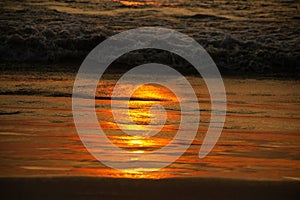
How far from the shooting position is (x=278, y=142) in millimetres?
7547

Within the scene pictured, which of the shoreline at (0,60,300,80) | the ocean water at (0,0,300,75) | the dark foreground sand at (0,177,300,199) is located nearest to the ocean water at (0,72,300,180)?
the dark foreground sand at (0,177,300,199)

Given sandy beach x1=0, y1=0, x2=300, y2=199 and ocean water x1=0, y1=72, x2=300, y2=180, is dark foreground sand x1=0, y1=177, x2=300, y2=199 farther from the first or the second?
ocean water x1=0, y1=72, x2=300, y2=180

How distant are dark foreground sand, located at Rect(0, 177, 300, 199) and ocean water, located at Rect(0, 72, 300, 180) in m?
0.21

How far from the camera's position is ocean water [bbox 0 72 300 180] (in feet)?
20.0

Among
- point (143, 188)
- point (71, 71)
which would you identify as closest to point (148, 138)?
point (143, 188)

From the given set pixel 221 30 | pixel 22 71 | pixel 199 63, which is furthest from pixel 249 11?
pixel 22 71

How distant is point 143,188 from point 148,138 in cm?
238

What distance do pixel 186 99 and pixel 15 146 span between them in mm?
4103

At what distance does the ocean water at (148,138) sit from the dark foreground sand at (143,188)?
21 cm

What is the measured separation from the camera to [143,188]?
539 cm

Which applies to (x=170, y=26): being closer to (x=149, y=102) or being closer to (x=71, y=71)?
(x=71, y=71)

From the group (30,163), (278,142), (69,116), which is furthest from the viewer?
(69,116)

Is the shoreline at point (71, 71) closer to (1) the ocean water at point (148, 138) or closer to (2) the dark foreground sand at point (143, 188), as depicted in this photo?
(1) the ocean water at point (148, 138)

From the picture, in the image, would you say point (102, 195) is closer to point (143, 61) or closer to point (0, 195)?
point (0, 195)
